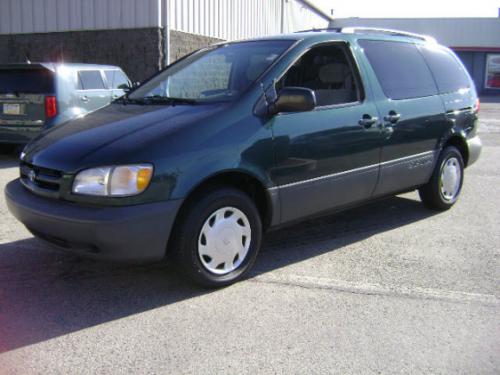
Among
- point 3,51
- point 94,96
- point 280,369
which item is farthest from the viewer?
point 3,51

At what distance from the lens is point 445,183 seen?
5836mm

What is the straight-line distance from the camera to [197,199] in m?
3.61

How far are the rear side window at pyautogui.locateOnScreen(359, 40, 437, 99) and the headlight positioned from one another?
2561 millimetres

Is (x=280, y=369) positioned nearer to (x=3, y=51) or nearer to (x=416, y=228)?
(x=416, y=228)

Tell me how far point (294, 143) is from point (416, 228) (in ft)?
6.62

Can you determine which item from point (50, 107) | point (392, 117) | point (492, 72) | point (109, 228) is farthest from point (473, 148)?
point (492, 72)

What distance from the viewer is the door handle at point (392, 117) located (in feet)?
15.8

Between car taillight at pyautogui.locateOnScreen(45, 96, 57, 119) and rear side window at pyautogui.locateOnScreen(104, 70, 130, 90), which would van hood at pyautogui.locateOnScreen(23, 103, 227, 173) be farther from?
rear side window at pyautogui.locateOnScreen(104, 70, 130, 90)

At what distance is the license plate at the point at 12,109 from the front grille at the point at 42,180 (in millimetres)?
5138

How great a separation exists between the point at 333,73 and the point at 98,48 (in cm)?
1094

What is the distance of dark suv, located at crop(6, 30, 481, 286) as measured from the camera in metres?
3.36

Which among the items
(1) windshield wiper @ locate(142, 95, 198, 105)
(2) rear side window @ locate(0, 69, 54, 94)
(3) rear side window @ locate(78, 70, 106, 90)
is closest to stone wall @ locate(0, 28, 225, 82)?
(3) rear side window @ locate(78, 70, 106, 90)

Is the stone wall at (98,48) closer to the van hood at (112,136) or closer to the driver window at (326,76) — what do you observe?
the driver window at (326,76)

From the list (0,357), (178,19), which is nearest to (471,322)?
(0,357)
